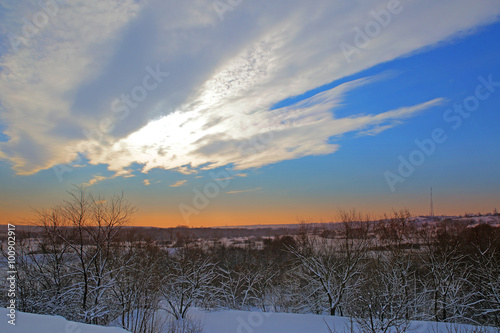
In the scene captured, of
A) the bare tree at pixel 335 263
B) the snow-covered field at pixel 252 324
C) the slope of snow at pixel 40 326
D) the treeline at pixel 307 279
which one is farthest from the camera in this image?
the bare tree at pixel 335 263

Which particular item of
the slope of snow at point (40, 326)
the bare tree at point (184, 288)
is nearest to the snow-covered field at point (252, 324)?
the slope of snow at point (40, 326)

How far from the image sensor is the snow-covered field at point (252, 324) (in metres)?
6.36

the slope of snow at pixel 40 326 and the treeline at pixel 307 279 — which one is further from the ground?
the slope of snow at pixel 40 326

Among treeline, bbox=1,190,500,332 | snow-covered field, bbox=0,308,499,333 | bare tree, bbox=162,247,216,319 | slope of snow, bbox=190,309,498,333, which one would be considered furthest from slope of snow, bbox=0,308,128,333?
bare tree, bbox=162,247,216,319

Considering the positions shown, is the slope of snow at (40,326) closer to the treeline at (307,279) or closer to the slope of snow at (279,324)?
the treeline at (307,279)

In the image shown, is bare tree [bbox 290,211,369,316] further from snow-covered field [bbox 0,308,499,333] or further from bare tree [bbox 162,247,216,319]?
bare tree [bbox 162,247,216,319]

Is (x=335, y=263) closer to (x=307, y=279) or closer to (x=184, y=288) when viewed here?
(x=307, y=279)

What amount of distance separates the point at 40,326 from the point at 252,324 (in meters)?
13.8

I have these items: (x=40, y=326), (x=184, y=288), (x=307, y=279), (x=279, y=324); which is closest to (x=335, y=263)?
(x=307, y=279)

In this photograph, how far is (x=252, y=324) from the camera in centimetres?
1772

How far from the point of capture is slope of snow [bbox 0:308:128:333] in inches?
230

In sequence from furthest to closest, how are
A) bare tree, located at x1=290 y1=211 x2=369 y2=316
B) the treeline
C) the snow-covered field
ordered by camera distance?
bare tree, located at x1=290 y1=211 x2=369 y2=316
the treeline
the snow-covered field

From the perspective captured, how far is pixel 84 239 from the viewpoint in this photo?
17.1 metres

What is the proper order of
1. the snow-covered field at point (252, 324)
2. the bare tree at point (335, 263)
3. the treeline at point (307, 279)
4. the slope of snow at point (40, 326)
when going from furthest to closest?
1. the bare tree at point (335, 263)
2. the treeline at point (307, 279)
3. the snow-covered field at point (252, 324)
4. the slope of snow at point (40, 326)
